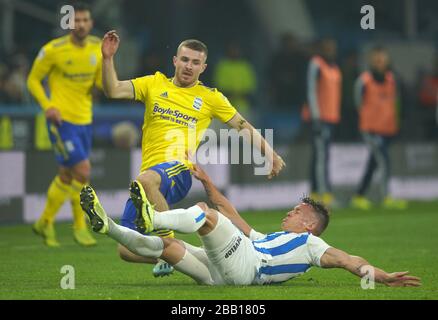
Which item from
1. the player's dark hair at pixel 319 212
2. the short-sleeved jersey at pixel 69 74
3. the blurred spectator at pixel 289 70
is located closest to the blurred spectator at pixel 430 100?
the blurred spectator at pixel 289 70

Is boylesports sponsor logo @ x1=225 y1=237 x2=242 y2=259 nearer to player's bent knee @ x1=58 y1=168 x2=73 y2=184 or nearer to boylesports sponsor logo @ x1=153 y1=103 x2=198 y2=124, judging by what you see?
boylesports sponsor logo @ x1=153 y1=103 x2=198 y2=124

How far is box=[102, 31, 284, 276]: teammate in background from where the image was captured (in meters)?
10.0

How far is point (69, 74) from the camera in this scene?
1366 centimetres

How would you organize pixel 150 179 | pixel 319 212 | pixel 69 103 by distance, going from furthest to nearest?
1. pixel 69 103
2. pixel 150 179
3. pixel 319 212

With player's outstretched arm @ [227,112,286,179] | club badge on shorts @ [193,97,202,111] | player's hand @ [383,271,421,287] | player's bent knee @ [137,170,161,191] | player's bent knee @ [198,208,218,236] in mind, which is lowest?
player's hand @ [383,271,421,287]

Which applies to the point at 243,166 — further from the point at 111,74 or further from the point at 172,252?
the point at 172,252

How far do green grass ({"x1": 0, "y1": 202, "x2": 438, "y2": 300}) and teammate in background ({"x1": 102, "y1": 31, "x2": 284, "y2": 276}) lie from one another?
2.17ft

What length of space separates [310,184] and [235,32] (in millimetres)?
8609

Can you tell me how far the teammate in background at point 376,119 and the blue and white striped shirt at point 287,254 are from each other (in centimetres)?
1023

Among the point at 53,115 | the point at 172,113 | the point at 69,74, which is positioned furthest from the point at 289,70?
the point at 172,113

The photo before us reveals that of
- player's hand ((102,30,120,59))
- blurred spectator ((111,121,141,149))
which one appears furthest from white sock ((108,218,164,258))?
blurred spectator ((111,121,141,149))

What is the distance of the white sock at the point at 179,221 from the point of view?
8.87m

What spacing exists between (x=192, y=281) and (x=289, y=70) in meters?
11.9

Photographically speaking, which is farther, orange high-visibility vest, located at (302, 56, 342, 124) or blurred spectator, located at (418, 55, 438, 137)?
blurred spectator, located at (418, 55, 438, 137)
